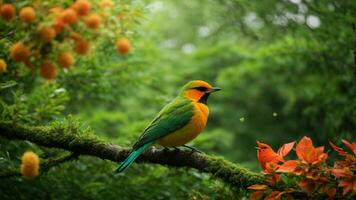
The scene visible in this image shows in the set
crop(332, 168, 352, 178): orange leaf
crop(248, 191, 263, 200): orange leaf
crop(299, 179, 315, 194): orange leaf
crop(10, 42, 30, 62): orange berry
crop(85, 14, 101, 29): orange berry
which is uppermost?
crop(85, 14, 101, 29): orange berry

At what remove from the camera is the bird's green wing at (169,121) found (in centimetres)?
509

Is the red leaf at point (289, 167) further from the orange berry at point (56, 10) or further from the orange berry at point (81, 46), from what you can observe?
the orange berry at point (56, 10)

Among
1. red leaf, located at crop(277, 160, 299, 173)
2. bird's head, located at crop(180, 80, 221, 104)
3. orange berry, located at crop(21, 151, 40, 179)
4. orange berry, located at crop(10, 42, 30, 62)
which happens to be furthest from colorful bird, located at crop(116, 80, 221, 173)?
orange berry, located at crop(10, 42, 30, 62)

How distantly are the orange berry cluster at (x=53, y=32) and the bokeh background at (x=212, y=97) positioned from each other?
0.60m

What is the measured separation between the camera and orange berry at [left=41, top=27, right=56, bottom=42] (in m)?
3.29

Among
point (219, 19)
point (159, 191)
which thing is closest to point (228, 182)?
point (159, 191)

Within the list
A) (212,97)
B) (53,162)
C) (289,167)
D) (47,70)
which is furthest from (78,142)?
(212,97)

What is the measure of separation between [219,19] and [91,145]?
5.31m

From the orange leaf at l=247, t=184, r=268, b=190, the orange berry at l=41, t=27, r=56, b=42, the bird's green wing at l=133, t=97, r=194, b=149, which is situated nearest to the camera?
the orange berry at l=41, t=27, r=56, b=42

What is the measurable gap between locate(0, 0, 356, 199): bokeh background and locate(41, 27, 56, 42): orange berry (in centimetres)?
77

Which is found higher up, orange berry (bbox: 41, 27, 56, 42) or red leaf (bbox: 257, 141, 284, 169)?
orange berry (bbox: 41, 27, 56, 42)

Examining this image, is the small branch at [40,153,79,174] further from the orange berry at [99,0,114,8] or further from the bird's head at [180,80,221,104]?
the orange berry at [99,0,114,8]

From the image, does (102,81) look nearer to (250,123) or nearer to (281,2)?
(281,2)

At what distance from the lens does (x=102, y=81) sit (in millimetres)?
6719
